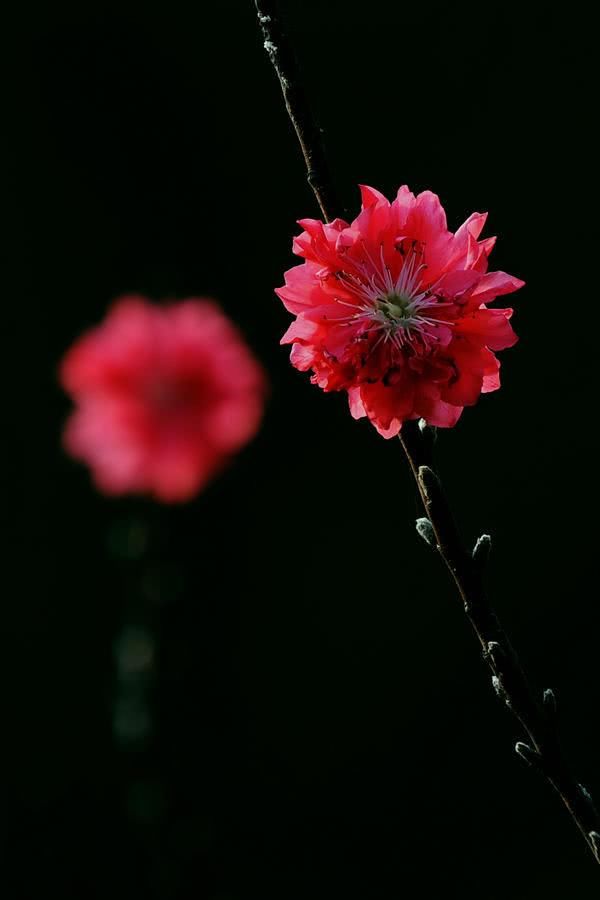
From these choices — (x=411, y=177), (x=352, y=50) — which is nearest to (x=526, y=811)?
(x=411, y=177)

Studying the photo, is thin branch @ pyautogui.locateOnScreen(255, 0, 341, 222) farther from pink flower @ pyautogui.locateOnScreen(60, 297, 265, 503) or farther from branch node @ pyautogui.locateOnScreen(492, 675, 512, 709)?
pink flower @ pyautogui.locateOnScreen(60, 297, 265, 503)

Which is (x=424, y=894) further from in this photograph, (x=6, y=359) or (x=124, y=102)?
(x=124, y=102)

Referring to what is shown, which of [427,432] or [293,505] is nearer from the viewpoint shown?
[427,432]

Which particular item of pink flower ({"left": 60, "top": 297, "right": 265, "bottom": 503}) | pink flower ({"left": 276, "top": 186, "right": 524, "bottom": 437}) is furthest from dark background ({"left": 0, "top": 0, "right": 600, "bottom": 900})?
pink flower ({"left": 276, "top": 186, "right": 524, "bottom": 437})

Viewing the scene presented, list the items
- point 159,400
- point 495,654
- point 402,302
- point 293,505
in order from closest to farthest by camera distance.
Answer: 1. point 495,654
2. point 402,302
3. point 159,400
4. point 293,505

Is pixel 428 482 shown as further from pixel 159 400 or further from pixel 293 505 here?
pixel 293 505

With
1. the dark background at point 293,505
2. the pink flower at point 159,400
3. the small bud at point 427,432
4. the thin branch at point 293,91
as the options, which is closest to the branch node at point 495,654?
the small bud at point 427,432

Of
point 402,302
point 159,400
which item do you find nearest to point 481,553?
point 402,302

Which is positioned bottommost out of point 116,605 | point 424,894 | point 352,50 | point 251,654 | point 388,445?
point 424,894
